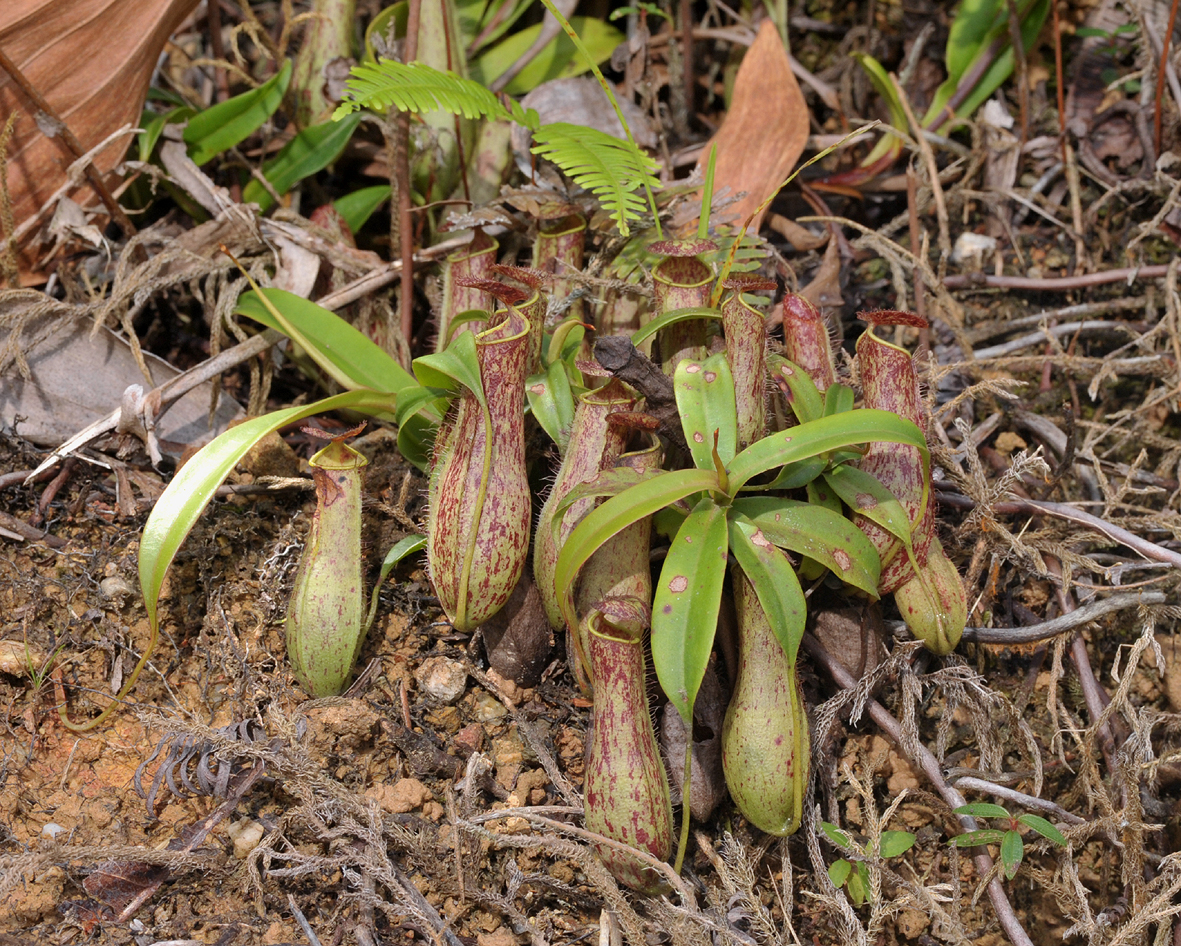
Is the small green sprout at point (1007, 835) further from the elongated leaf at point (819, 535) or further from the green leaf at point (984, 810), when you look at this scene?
the elongated leaf at point (819, 535)

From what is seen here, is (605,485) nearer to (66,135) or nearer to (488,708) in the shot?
(488,708)

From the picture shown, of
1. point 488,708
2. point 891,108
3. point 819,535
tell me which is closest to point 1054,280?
point 891,108

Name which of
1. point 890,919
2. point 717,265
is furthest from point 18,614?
point 890,919

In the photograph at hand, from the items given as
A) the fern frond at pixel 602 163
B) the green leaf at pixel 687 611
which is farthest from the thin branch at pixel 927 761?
the fern frond at pixel 602 163

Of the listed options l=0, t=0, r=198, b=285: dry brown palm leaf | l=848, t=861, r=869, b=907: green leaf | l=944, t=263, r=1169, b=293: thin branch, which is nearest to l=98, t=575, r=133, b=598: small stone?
l=0, t=0, r=198, b=285: dry brown palm leaf

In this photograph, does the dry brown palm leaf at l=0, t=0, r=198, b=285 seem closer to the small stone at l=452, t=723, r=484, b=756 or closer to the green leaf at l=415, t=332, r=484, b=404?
the green leaf at l=415, t=332, r=484, b=404

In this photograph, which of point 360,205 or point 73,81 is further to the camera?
point 360,205
